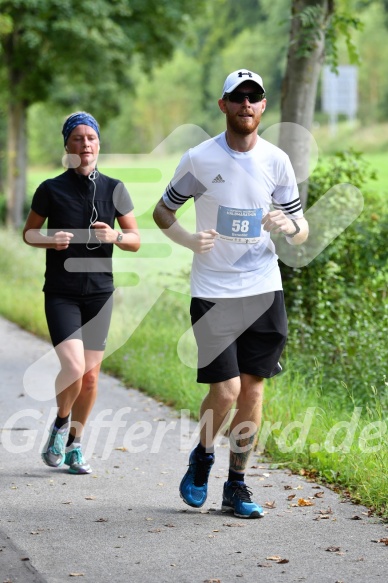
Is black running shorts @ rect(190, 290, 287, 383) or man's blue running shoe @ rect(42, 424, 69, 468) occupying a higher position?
black running shorts @ rect(190, 290, 287, 383)

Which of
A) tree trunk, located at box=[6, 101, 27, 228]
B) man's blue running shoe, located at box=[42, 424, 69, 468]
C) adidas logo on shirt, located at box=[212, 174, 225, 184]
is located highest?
tree trunk, located at box=[6, 101, 27, 228]

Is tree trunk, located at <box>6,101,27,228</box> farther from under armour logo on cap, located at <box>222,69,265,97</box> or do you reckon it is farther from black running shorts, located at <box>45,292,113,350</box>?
under armour logo on cap, located at <box>222,69,265,97</box>

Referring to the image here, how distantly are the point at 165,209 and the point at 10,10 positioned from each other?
66.1ft

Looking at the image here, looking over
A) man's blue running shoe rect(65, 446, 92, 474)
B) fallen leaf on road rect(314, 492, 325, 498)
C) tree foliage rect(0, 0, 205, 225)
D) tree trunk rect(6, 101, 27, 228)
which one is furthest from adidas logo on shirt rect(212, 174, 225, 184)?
tree trunk rect(6, 101, 27, 228)

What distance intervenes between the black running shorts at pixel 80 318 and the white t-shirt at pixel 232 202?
1.12 metres

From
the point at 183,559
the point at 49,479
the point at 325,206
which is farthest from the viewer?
the point at 325,206

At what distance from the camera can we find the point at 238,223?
17.9 ft

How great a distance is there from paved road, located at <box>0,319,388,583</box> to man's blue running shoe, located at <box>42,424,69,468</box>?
9 cm

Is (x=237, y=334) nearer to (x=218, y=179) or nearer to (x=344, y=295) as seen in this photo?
(x=218, y=179)

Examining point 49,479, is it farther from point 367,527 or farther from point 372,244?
point 372,244

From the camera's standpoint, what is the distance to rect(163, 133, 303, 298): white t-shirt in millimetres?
5453

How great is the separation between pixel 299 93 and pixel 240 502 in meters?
4.98

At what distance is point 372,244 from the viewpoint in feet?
32.2

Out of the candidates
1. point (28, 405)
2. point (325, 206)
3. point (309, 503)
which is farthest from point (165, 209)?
point (325, 206)
